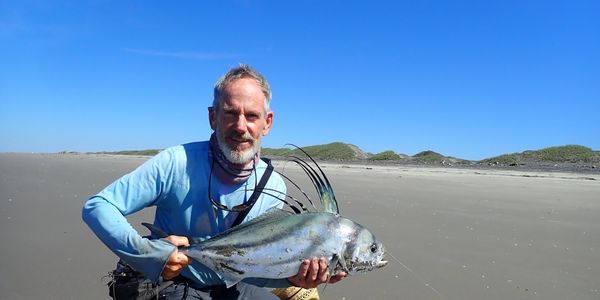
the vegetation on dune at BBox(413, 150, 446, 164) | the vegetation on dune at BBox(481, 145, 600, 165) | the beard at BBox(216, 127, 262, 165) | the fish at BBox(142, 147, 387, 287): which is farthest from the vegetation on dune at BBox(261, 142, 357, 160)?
the fish at BBox(142, 147, 387, 287)

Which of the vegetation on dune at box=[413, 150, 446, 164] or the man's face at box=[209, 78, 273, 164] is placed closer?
the man's face at box=[209, 78, 273, 164]

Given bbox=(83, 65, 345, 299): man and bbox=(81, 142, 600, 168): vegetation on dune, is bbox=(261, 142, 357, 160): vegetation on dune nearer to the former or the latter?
bbox=(81, 142, 600, 168): vegetation on dune

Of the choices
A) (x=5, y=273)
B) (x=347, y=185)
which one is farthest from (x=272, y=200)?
(x=347, y=185)

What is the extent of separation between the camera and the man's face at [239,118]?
3170 mm

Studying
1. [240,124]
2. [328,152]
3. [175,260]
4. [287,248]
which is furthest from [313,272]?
[328,152]

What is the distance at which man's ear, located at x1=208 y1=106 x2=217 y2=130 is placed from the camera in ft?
10.9

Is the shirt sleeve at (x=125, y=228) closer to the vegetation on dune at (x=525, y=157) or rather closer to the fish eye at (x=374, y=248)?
the fish eye at (x=374, y=248)

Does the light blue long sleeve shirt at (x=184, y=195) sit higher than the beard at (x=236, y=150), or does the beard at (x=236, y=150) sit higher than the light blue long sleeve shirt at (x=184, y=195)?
the beard at (x=236, y=150)

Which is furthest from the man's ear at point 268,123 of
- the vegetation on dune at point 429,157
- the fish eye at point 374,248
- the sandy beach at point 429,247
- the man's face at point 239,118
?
the vegetation on dune at point 429,157

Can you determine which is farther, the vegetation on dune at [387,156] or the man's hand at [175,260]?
the vegetation on dune at [387,156]

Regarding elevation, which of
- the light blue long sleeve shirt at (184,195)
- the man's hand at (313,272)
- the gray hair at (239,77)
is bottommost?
the man's hand at (313,272)

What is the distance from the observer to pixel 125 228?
107 inches

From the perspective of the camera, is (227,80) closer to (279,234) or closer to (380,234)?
(279,234)

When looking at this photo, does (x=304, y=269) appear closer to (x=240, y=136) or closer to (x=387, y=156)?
(x=240, y=136)
